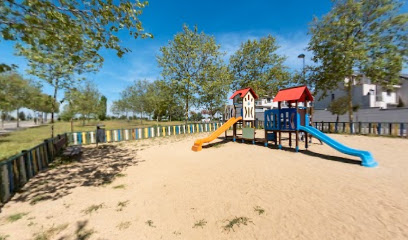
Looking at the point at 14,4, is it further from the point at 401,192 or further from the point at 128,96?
the point at 128,96

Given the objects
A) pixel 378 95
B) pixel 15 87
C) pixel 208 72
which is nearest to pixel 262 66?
pixel 208 72

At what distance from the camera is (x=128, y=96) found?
150 ft

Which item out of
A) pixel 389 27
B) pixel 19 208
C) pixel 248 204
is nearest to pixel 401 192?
pixel 248 204

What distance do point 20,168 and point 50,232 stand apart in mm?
3725

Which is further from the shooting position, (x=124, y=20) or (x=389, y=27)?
(x=389, y=27)

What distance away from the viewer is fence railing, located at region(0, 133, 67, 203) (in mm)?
4875

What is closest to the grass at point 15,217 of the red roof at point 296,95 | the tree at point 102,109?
the red roof at point 296,95

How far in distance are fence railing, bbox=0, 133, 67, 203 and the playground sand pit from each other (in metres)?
0.27

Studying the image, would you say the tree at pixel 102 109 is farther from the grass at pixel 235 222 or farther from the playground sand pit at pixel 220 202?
the grass at pixel 235 222

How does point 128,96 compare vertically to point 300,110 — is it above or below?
above

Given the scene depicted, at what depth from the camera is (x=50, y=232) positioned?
3.59 meters

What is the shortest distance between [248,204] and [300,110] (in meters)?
8.34

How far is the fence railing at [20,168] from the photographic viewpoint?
4875 mm

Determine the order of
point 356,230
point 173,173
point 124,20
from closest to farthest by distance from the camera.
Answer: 1. point 356,230
2. point 124,20
3. point 173,173
